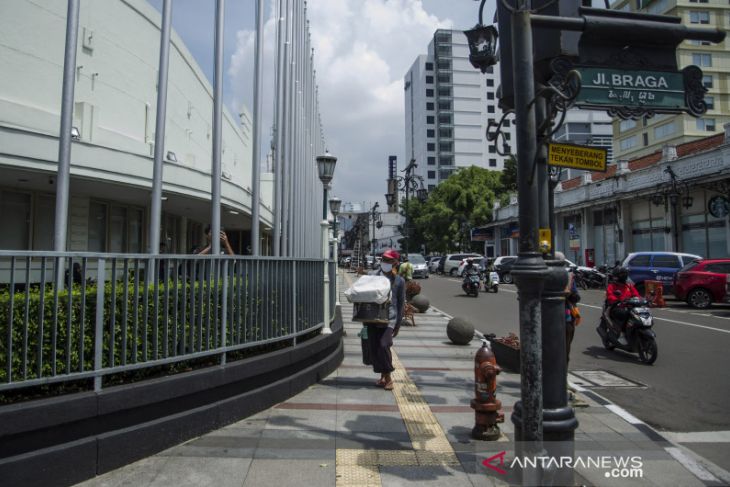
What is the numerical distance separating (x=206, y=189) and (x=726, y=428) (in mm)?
12808

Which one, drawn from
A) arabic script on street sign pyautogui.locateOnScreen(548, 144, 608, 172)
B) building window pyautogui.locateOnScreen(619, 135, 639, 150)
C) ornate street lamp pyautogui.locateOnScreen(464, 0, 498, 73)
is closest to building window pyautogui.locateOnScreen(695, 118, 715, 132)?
building window pyautogui.locateOnScreen(619, 135, 639, 150)

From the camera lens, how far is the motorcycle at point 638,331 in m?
7.97

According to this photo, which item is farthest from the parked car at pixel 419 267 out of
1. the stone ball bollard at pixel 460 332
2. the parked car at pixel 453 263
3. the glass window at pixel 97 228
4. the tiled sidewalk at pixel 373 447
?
the tiled sidewalk at pixel 373 447

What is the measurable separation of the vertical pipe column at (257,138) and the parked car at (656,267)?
16.4m

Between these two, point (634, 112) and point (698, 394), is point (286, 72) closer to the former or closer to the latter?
point (634, 112)

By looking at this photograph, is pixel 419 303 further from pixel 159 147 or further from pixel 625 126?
pixel 625 126

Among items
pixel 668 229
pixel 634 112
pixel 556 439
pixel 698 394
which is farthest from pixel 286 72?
pixel 668 229

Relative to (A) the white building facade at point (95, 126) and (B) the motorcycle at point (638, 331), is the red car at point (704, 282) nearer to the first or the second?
(B) the motorcycle at point (638, 331)

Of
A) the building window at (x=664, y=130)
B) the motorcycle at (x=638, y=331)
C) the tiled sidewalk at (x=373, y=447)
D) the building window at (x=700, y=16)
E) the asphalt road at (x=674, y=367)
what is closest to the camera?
the tiled sidewalk at (x=373, y=447)

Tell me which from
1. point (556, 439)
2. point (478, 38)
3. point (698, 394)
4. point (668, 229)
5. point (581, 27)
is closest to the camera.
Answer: point (556, 439)

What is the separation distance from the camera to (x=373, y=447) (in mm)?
4324

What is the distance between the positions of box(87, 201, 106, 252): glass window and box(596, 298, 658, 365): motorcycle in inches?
508

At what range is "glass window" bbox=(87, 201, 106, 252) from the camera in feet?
44.6

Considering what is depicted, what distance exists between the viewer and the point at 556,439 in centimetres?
345
